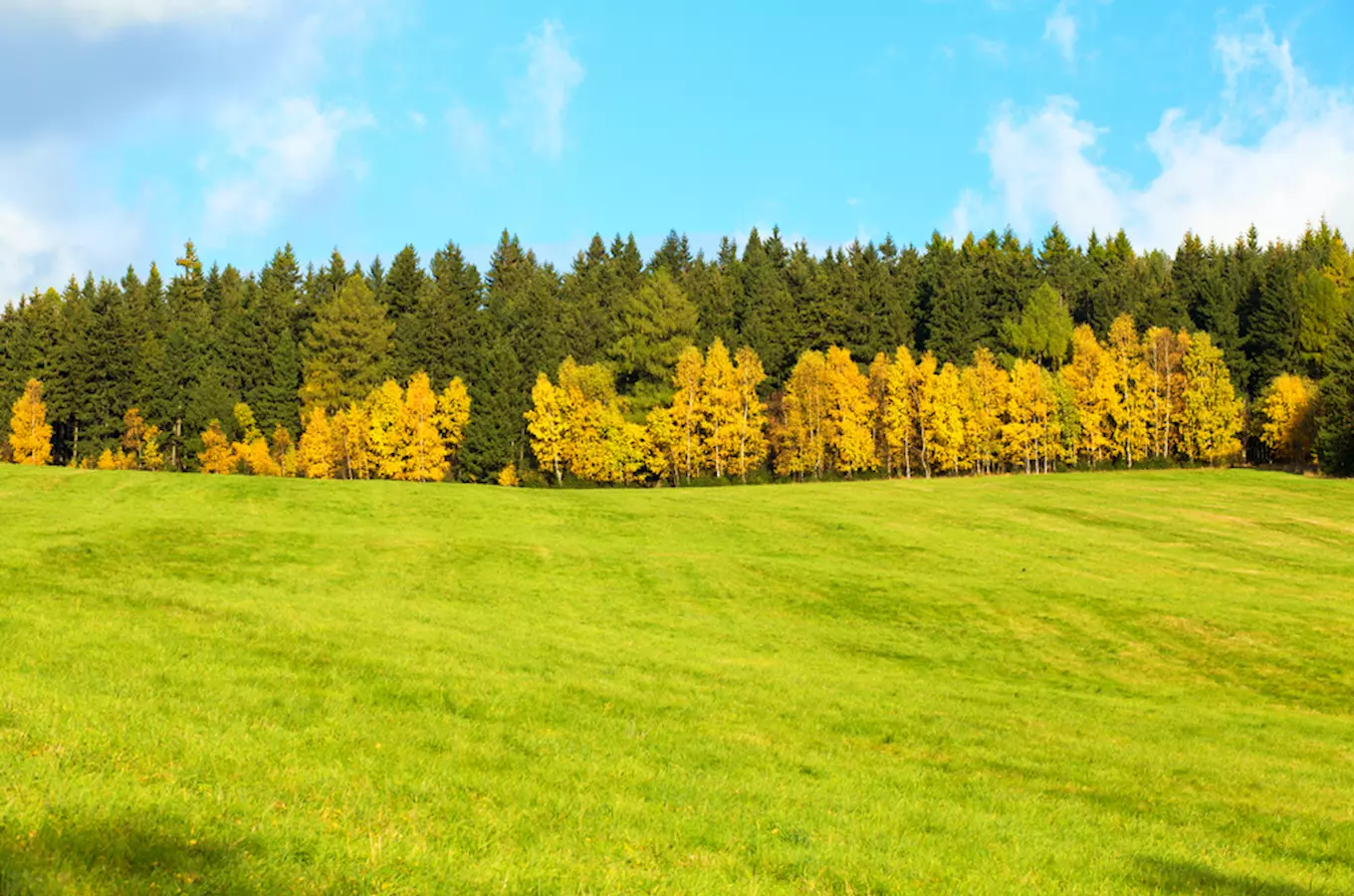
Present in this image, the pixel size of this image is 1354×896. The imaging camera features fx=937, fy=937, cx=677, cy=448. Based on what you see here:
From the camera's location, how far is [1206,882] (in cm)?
1108

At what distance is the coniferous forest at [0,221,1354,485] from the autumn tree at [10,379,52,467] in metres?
0.33

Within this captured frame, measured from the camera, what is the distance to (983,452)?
106 meters

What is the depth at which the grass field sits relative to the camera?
9477 mm

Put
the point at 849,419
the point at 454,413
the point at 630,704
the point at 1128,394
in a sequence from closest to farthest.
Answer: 1. the point at 630,704
2. the point at 849,419
3. the point at 1128,394
4. the point at 454,413

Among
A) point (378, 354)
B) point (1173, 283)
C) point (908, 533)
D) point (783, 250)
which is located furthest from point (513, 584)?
point (783, 250)

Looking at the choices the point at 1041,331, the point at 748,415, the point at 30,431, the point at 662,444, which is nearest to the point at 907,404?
the point at 748,415

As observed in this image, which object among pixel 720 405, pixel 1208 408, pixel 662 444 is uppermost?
pixel 720 405

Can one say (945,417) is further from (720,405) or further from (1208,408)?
(1208,408)

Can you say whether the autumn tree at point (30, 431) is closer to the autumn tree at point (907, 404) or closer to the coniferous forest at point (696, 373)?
the coniferous forest at point (696, 373)

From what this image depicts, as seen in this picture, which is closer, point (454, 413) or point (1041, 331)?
point (454, 413)

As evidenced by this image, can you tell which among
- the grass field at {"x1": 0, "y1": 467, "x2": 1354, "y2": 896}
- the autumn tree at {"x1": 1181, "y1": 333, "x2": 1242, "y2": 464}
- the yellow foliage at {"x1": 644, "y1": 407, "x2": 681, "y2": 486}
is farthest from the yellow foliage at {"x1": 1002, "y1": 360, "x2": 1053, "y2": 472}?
the grass field at {"x1": 0, "y1": 467, "x2": 1354, "y2": 896}

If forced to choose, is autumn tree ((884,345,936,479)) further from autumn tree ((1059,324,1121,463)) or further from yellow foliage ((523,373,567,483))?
yellow foliage ((523,373,567,483))

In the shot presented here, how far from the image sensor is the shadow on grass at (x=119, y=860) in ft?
23.2

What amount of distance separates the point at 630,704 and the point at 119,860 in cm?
1111
